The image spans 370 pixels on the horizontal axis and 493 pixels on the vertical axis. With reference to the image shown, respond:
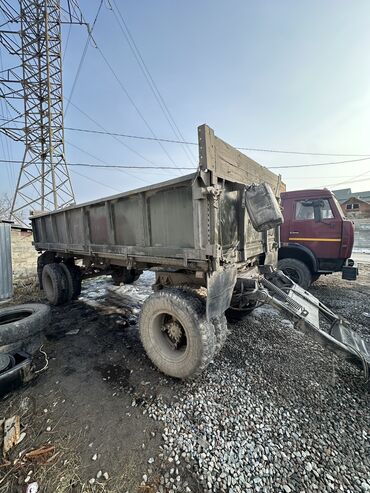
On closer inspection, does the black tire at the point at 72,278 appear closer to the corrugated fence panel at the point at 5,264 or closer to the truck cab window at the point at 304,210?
the corrugated fence panel at the point at 5,264

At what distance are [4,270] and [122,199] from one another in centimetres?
525

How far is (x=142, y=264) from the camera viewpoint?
3268mm

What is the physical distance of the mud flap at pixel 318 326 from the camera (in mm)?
2189

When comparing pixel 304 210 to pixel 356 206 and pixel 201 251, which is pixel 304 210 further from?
pixel 356 206

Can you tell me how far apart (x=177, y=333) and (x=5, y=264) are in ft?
20.1

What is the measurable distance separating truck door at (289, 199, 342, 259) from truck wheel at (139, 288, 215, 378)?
4527 millimetres

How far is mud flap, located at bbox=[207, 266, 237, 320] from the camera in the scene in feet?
7.44

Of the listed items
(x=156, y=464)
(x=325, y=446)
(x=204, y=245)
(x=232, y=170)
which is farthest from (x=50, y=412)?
(x=232, y=170)

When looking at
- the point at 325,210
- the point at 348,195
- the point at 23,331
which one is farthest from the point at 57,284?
the point at 348,195

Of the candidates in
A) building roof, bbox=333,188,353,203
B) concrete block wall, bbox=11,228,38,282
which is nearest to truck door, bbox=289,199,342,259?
concrete block wall, bbox=11,228,38,282

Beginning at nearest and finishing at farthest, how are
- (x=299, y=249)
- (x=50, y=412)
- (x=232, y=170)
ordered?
(x=50, y=412) → (x=232, y=170) → (x=299, y=249)

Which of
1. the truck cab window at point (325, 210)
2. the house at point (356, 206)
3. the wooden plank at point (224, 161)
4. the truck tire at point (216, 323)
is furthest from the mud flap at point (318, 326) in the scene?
the house at point (356, 206)

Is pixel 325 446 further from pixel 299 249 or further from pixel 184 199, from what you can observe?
pixel 299 249

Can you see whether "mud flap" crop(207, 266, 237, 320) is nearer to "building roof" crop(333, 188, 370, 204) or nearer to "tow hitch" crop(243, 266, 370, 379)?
"tow hitch" crop(243, 266, 370, 379)
